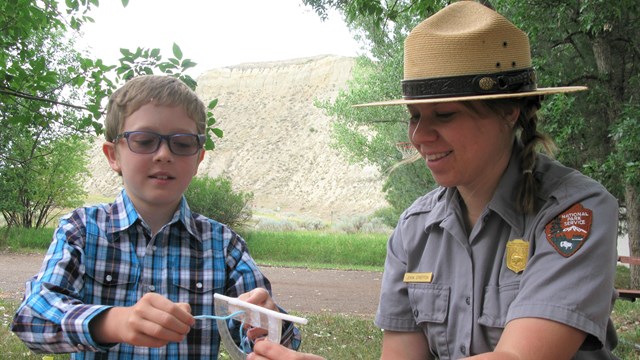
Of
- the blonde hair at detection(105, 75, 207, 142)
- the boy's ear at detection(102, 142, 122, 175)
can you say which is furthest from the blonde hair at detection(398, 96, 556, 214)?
the boy's ear at detection(102, 142, 122, 175)

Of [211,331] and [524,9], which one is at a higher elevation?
[524,9]

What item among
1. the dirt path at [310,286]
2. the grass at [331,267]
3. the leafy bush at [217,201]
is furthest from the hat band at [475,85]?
the leafy bush at [217,201]

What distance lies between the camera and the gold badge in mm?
1942

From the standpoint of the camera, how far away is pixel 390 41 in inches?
880

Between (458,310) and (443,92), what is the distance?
68 centimetres

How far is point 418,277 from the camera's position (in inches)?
86.1

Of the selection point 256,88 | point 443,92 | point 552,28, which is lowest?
point 443,92

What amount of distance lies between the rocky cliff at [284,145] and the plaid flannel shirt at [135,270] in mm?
61485

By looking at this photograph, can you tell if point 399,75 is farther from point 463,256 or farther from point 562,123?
point 463,256

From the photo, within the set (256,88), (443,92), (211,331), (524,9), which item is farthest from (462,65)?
(256,88)

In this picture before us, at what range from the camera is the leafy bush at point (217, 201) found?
22984 millimetres

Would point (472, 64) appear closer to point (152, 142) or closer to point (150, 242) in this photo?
point (152, 142)

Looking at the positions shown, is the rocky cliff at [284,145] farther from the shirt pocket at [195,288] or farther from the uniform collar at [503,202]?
the shirt pocket at [195,288]

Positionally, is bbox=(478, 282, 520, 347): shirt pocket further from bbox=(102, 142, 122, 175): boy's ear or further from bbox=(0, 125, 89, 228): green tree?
bbox=(0, 125, 89, 228): green tree
